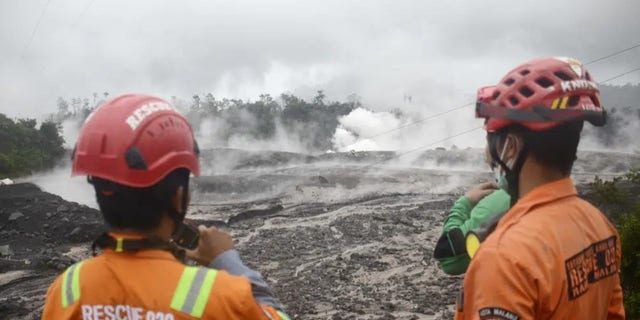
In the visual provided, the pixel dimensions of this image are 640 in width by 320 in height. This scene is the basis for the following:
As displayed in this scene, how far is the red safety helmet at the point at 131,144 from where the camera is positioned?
167cm

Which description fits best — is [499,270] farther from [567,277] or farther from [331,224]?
[331,224]

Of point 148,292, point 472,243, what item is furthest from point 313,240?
point 148,292

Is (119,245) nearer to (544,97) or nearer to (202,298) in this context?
(202,298)

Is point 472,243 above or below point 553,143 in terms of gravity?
below

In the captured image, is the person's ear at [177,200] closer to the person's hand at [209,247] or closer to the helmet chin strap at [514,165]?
the person's hand at [209,247]

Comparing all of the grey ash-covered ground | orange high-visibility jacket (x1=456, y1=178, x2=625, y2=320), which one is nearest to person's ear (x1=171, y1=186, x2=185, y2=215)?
orange high-visibility jacket (x1=456, y1=178, x2=625, y2=320)

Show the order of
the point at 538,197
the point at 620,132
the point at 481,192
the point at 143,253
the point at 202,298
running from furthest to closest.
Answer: the point at 620,132
the point at 481,192
the point at 538,197
the point at 143,253
the point at 202,298

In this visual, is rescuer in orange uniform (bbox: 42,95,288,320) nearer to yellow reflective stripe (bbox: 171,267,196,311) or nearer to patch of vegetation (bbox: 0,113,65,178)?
yellow reflective stripe (bbox: 171,267,196,311)

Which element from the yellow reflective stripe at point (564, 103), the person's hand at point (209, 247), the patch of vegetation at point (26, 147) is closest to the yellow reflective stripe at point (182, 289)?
the person's hand at point (209, 247)

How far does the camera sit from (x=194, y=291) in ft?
4.96

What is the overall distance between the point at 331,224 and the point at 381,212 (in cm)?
239

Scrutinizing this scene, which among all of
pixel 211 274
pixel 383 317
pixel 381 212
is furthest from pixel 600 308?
pixel 381 212

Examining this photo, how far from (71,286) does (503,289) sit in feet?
4.22

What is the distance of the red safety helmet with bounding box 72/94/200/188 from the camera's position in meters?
1.67
